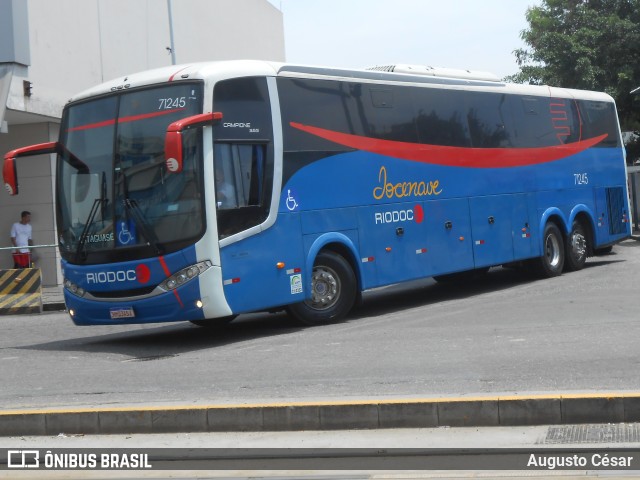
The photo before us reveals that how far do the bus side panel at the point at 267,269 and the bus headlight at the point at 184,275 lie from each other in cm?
29

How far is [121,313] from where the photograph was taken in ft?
44.3

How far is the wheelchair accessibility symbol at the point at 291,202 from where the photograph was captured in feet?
47.2

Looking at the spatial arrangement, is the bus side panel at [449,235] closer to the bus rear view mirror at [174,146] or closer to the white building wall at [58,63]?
the bus rear view mirror at [174,146]

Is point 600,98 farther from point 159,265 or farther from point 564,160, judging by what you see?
point 159,265

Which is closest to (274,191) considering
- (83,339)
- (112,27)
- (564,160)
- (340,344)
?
(340,344)

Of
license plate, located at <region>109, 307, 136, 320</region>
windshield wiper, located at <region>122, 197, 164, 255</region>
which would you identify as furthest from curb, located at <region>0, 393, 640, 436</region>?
license plate, located at <region>109, 307, 136, 320</region>

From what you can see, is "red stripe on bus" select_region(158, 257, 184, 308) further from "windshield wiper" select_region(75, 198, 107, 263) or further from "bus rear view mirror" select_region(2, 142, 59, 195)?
"bus rear view mirror" select_region(2, 142, 59, 195)

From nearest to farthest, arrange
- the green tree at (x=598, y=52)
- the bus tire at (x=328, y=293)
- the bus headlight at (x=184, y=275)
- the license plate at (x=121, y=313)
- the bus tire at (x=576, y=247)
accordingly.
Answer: the bus headlight at (x=184, y=275)
the license plate at (x=121, y=313)
the bus tire at (x=328, y=293)
the bus tire at (x=576, y=247)
the green tree at (x=598, y=52)

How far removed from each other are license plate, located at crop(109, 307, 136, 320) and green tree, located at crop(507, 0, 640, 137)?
29.9m

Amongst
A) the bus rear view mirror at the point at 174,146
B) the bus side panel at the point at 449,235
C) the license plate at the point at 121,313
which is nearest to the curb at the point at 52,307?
the bus side panel at the point at 449,235

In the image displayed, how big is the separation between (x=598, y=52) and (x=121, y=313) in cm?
3137

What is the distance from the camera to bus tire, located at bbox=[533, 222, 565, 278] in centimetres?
2050

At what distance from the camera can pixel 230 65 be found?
45.1 ft

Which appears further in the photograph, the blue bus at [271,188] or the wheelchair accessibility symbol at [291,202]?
the wheelchair accessibility symbol at [291,202]
